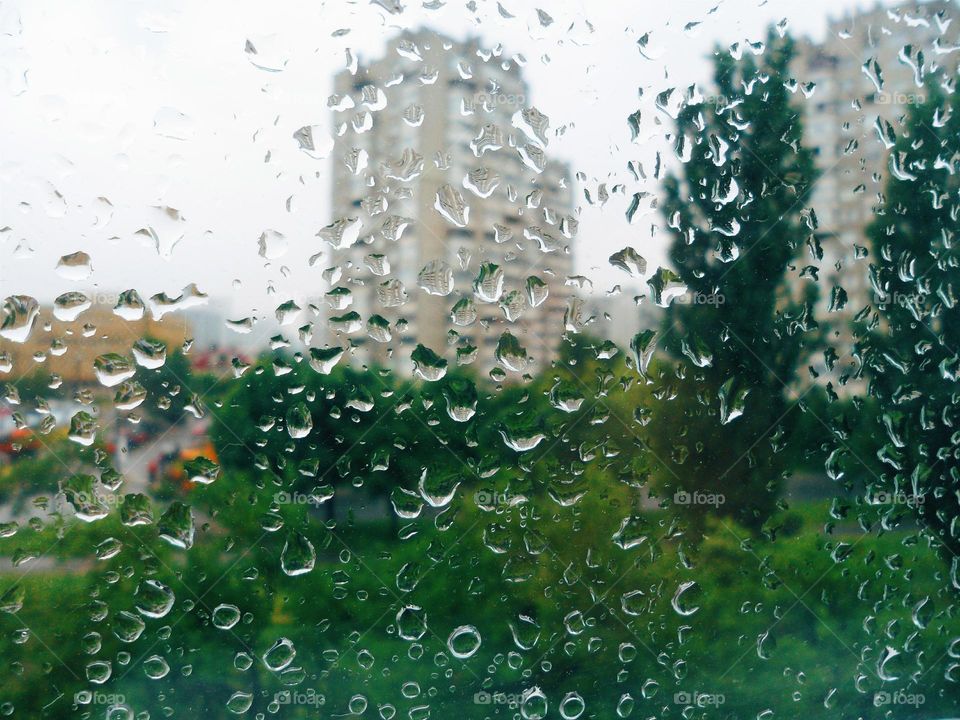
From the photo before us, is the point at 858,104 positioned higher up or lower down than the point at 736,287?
higher up

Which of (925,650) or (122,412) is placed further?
(925,650)

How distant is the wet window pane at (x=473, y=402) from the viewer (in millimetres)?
791

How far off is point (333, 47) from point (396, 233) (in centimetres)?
28

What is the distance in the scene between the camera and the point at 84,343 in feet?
2.60

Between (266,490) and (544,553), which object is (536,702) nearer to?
(544,553)

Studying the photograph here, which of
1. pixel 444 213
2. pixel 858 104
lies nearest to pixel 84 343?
pixel 444 213

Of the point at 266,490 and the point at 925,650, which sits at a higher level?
the point at 266,490

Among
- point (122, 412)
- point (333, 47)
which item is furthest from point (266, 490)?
point (333, 47)

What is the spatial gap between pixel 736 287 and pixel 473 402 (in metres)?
0.42

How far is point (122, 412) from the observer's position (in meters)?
0.79

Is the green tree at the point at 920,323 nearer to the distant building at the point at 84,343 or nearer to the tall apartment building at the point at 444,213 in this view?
the tall apartment building at the point at 444,213

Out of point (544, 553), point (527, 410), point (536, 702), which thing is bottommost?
point (536, 702)

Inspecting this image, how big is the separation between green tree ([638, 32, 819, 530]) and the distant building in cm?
64

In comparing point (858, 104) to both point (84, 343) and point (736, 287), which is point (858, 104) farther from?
point (84, 343)
